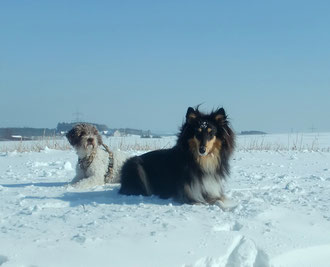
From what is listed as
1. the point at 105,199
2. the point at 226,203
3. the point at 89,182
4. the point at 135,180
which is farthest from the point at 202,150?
the point at 89,182

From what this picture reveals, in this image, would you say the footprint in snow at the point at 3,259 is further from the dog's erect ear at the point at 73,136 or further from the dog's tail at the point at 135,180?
the dog's erect ear at the point at 73,136

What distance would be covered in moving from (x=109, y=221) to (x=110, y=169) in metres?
4.04

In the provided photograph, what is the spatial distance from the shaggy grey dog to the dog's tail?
4.63ft

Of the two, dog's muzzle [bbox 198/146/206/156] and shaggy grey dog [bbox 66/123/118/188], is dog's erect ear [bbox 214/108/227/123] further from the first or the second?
shaggy grey dog [bbox 66/123/118/188]

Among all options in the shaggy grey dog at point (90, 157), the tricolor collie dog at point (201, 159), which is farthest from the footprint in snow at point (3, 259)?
the shaggy grey dog at point (90, 157)

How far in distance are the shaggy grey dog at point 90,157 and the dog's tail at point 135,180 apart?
1412 millimetres

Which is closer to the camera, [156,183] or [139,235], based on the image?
[139,235]

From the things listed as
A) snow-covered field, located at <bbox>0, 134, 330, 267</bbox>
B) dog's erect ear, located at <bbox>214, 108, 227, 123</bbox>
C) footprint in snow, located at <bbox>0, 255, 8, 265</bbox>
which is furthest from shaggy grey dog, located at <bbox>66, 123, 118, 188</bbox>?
footprint in snow, located at <bbox>0, 255, 8, 265</bbox>

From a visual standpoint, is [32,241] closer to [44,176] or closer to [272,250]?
[272,250]

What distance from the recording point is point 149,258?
3.62 metres

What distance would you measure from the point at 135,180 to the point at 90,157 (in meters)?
2.21

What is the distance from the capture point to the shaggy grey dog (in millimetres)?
8289

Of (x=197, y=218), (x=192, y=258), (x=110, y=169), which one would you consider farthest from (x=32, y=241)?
(x=110, y=169)

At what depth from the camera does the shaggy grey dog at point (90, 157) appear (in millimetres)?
8289
